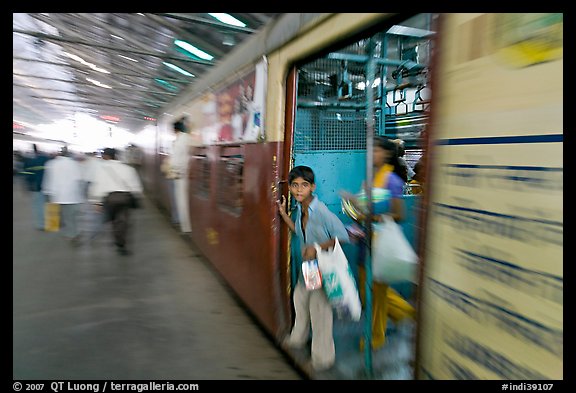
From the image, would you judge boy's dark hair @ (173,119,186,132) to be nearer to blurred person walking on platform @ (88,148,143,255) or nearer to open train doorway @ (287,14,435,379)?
blurred person walking on platform @ (88,148,143,255)

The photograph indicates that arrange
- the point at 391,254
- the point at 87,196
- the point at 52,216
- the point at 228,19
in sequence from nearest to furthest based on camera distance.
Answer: the point at 391,254 → the point at 228,19 → the point at 87,196 → the point at 52,216

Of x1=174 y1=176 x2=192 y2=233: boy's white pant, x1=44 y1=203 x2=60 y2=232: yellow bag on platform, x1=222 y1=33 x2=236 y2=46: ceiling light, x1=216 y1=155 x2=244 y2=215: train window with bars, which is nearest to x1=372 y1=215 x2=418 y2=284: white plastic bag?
x1=216 y1=155 x2=244 y2=215: train window with bars

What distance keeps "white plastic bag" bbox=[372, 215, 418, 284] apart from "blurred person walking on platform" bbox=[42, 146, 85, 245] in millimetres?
5627

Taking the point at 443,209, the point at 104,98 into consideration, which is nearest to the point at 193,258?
the point at 443,209

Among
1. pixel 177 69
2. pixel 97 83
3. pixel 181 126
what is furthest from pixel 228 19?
pixel 97 83

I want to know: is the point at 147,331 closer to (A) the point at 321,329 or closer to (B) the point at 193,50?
(A) the point at 321,329

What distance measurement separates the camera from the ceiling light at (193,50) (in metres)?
4.04

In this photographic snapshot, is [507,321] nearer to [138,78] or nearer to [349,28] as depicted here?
[349,28]

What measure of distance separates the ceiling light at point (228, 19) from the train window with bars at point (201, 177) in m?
2.25

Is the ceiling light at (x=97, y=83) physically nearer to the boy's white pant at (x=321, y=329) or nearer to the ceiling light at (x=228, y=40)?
the ceiling light at (x=228, y=40)

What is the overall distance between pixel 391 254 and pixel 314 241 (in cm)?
51

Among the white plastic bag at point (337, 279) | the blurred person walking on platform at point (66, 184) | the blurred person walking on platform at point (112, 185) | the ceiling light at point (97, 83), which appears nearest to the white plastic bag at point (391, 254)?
the white plastic bag at point (337, 279)

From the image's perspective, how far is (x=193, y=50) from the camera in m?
4.39

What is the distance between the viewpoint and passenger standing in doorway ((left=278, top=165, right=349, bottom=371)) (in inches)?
104
